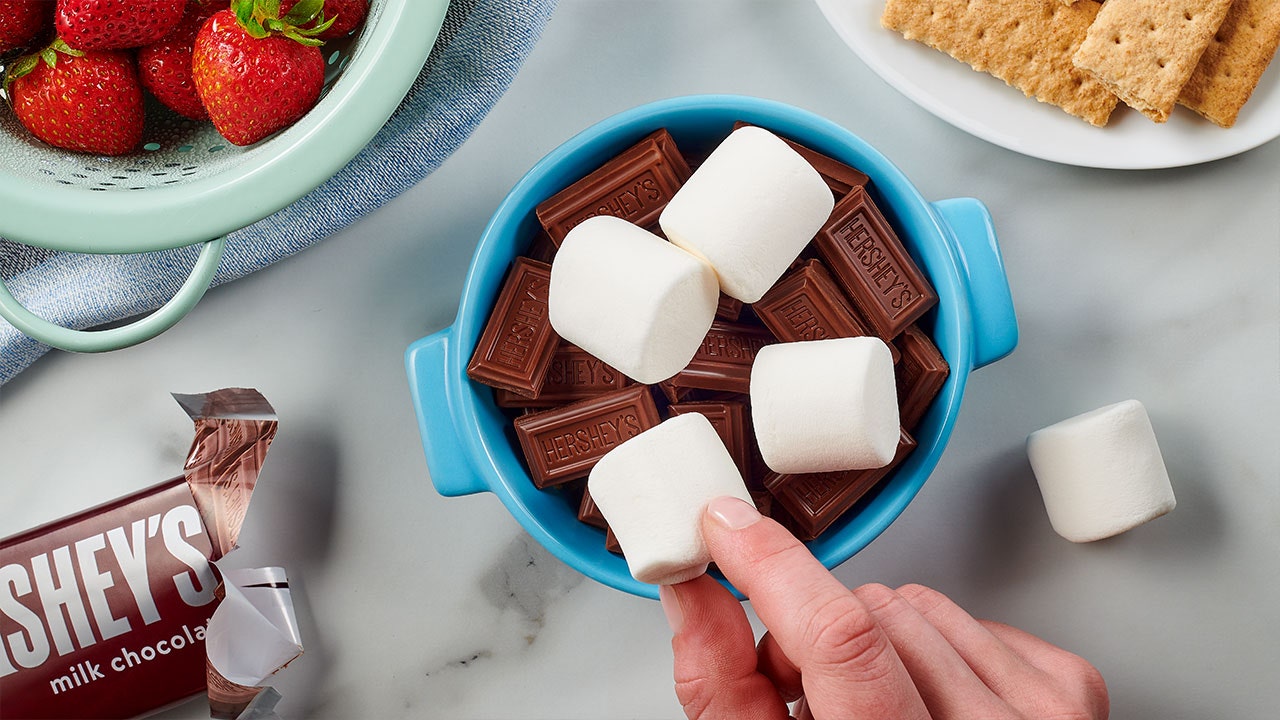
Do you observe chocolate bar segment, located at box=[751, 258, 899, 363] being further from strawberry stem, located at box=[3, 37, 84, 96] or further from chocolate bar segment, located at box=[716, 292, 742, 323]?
strawberry stem, located at box=[3, 37, 84, 96]

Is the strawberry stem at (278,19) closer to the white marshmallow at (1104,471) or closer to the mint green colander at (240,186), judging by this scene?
the mint green colander at (240,186)

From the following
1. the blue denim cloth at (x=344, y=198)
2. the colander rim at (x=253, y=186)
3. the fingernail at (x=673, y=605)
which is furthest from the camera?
the blue denim cloth at (x=344, y=198)

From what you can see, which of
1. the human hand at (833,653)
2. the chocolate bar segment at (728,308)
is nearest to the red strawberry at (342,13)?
the chocolate bar segment at (728,308)

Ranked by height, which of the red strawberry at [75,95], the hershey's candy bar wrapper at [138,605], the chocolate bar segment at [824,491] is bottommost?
the hershey's candy bar wrapper at [138,605]

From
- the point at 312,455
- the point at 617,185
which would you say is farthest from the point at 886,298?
the point at 312,455

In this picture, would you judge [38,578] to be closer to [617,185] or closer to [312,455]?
[312,455]

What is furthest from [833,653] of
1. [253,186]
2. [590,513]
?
[253,186]

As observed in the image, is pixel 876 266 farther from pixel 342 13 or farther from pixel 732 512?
pixel 342 13
